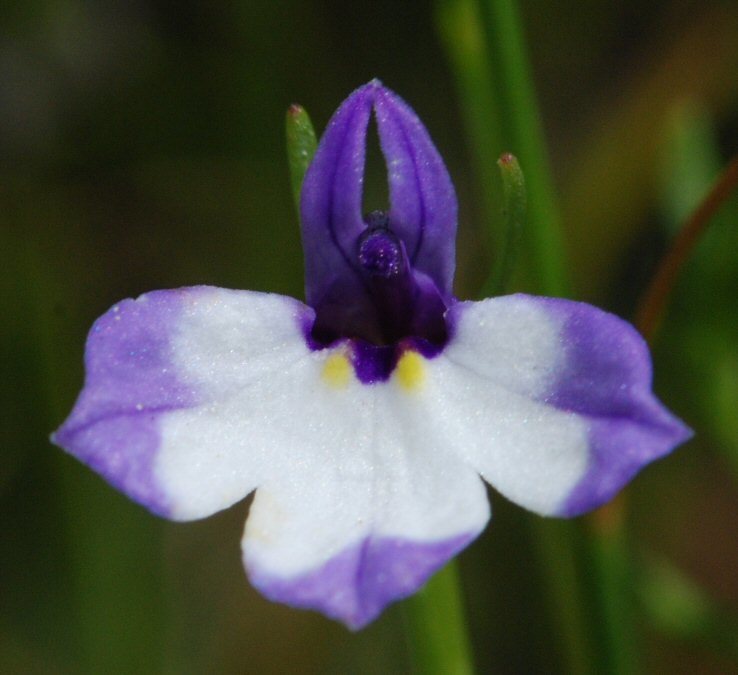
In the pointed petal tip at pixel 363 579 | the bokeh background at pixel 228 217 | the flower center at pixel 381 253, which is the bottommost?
the bokeh background at pixel 228 217

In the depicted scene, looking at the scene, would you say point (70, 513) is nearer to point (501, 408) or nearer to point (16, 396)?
point (16, 396)

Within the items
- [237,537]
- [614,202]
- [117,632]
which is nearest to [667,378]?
[614,202]

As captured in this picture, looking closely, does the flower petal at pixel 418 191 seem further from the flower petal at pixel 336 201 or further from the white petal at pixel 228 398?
the white petal at pixel 228 398

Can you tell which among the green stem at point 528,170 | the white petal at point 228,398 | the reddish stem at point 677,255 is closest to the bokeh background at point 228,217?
the green stem at point 528,170

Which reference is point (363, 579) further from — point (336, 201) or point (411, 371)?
point (336, 201)

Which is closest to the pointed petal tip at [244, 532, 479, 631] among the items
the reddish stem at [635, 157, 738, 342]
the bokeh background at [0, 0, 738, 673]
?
the reddish stem at [635, 157, 738, 342]

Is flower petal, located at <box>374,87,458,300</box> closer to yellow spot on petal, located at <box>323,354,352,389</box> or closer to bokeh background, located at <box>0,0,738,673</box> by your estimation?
yellow spot on petal, located at <box>323,354,352,389</box>
